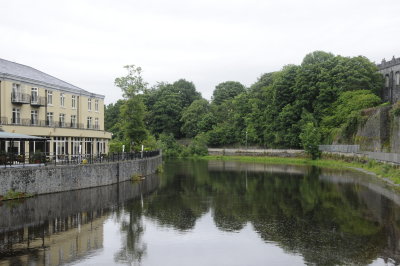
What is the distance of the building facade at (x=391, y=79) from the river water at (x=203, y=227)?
5002cm

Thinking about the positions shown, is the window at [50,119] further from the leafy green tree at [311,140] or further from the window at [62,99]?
the leafy green tree at [311,140]

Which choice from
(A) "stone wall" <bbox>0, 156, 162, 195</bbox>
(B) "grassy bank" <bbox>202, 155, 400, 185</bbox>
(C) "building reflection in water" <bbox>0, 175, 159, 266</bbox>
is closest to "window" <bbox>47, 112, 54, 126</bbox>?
(A) "stone wall" <bbox>0, 156, 162, 195</bbox>

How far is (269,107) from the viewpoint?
300ft

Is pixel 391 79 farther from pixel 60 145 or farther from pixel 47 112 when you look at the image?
pixel 47 112

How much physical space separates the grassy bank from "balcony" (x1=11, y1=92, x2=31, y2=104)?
3451 cm

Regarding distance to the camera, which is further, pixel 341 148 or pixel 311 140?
pixel 311 140

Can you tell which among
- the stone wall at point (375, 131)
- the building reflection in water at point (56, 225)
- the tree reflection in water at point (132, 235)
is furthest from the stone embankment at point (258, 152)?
the tree reflection in water at point (132, 235)

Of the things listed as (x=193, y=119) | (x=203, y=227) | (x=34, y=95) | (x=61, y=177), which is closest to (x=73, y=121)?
(x=34, y=95)

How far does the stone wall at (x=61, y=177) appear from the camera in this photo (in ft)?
90.5

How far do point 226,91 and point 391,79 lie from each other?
5084cm

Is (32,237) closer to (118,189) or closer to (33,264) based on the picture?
(33,264)

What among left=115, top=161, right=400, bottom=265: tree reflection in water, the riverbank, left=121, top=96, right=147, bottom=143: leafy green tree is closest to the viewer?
left=115, top=161, right=400, bottom=265: tree reflection in water

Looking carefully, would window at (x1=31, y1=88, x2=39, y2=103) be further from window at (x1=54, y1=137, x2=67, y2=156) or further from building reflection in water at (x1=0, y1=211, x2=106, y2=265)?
building reflection in water at (x1=0, y1=211, x2=106, y2=265)

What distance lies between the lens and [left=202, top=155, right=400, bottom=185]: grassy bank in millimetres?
40750
